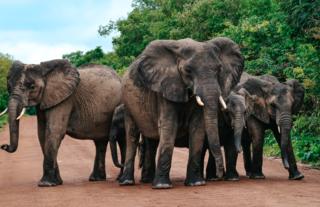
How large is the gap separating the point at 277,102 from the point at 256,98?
1.93 ft

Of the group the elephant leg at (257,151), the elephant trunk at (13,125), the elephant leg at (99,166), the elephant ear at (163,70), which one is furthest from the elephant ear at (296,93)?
the elephant trunk at (13,125)

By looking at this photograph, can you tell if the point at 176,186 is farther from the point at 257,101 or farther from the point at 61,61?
the point at 61,61

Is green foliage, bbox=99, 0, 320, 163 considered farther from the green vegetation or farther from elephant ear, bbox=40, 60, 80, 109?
elephant ear, bbox=40, 60, 80, 109

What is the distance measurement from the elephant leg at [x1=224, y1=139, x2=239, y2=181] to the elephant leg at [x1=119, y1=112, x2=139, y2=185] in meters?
1.64

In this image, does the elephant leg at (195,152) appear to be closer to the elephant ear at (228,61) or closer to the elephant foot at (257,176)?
the elephant ear at (228,61)

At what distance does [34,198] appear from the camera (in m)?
12.3

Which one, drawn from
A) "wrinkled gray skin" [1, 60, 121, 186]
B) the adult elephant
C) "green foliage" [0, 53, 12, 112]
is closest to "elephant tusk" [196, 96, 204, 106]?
the adult elephant

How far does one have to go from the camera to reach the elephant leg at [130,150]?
13984 millimetres

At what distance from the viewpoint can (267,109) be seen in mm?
14469

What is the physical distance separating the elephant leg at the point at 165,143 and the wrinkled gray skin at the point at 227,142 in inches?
42.6

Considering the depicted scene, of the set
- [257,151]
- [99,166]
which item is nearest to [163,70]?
[257,151]

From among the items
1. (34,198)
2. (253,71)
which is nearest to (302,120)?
(253,71)

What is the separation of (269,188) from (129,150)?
9.77 ft

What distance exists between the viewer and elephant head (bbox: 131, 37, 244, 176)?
484 inches
